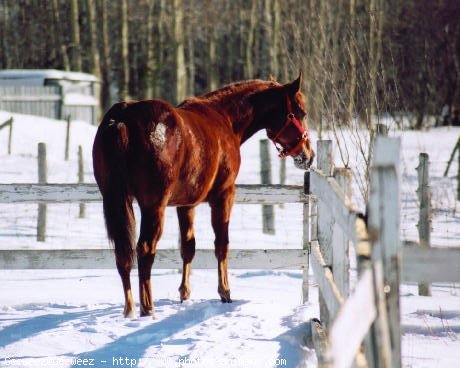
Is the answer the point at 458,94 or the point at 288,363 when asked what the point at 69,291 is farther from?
the point at 458,94

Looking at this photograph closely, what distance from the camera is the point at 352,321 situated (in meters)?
2.01

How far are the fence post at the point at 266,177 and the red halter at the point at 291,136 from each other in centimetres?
373

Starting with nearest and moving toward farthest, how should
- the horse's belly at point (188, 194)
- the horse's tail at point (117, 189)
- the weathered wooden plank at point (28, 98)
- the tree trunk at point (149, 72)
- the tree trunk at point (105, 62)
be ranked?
the horse's tail at point (117, 189) < the horse's belly at point (188, 194) < the weathered wooden plank at point (28, 98) < the tree trunk at point (105, 62) < the tree trunk at point (149, 72)

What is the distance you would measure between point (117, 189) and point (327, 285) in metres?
1.87

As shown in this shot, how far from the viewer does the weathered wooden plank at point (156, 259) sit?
6.18 metres

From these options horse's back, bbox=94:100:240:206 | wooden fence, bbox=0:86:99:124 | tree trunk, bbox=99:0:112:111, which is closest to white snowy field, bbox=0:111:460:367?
horse's back, bbox=94:100:240:206

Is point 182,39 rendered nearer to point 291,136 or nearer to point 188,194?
point 291,136

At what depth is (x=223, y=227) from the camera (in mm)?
5934

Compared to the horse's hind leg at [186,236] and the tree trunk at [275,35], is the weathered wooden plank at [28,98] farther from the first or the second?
the horse's hind leg at [186,236]

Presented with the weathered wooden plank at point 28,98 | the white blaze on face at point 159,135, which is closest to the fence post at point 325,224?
the white blaze on face at point 159,135

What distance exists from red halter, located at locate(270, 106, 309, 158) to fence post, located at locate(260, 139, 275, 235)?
3.73 m

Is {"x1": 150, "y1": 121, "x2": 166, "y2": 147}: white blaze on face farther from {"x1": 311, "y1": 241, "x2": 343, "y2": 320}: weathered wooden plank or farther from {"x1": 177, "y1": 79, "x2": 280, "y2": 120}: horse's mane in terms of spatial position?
{"x1": 311, "y1": 241, "x2": 343, "y2": 320}: weathered wooden plank

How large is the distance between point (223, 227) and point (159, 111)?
4.70 ft

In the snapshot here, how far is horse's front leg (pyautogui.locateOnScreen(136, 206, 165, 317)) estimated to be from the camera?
491cm
